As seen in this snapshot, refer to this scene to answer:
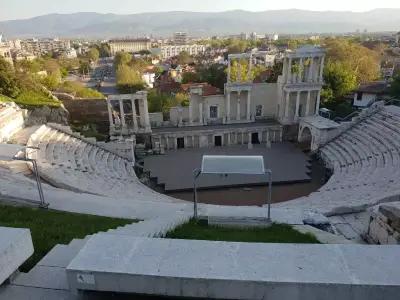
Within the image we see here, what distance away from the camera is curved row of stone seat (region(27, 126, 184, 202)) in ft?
47.2

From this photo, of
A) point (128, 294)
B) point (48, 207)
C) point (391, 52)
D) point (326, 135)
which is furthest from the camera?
point (391, 52)

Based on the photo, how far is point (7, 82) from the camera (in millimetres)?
26156

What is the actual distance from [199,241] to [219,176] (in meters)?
15.8

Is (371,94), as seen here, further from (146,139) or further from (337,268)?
(337,268)

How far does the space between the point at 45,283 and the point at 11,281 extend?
439mm

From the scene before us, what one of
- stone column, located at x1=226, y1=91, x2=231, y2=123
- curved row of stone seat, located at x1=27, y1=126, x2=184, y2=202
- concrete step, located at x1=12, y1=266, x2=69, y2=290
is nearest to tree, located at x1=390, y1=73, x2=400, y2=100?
stone column, located at x1=226, y1=91, x2=231, y2=123

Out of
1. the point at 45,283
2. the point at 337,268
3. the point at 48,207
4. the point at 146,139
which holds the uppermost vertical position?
the point at 337,268

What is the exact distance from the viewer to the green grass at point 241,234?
630 cm

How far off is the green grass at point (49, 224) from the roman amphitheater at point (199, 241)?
25.0 inches

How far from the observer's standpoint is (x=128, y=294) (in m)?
4.03

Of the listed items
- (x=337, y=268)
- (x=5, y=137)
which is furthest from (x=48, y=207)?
(x=5, y=137)

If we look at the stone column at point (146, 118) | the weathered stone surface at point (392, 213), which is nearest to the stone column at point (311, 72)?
the stone column at point (146, 118)

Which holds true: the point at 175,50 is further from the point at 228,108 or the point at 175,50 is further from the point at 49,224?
the point at 49,224

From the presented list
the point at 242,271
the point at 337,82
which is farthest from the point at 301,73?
the point at 242,271
